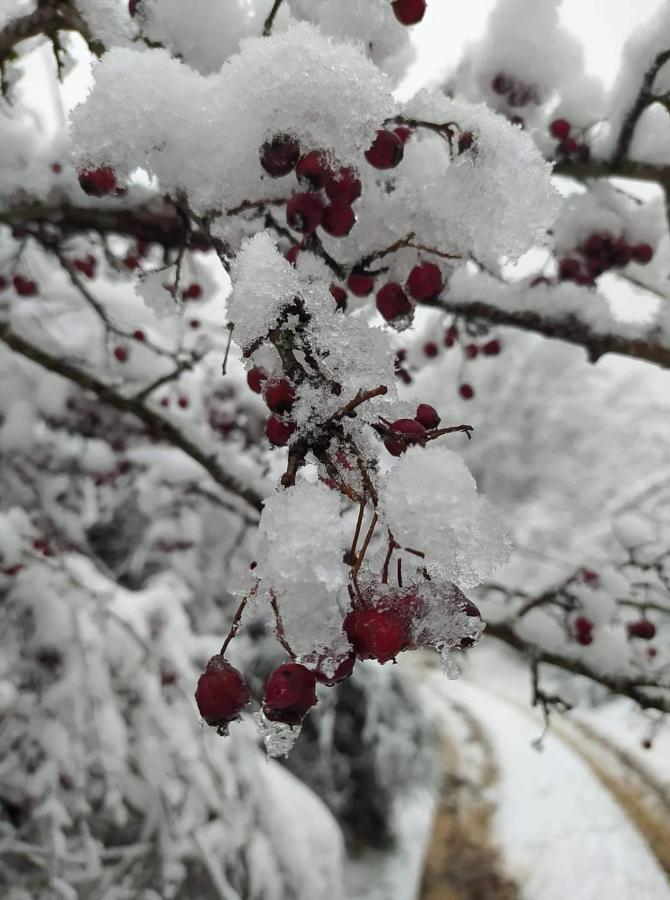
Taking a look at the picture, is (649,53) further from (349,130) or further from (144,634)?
(144,634)

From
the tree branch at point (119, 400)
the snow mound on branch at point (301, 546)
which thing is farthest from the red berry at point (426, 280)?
the tree branch at point (119, 400)

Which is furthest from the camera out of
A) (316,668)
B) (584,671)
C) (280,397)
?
(584,671)

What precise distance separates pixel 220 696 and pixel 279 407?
38 centimetres

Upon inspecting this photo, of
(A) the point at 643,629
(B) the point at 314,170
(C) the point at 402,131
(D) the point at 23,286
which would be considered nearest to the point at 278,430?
(B) the point at 314,170

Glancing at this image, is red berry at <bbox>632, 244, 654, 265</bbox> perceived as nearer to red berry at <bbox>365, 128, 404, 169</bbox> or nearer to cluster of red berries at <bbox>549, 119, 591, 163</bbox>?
cluster of red berries at <bbox>549, 119, 591, 163</bbox>

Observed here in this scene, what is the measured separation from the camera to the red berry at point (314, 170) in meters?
0.85

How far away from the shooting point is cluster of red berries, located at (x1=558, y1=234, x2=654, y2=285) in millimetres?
2004

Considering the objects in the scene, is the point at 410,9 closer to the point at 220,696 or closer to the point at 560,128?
the point at 560,128

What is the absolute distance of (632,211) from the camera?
208 cm

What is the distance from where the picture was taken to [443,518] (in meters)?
0.67

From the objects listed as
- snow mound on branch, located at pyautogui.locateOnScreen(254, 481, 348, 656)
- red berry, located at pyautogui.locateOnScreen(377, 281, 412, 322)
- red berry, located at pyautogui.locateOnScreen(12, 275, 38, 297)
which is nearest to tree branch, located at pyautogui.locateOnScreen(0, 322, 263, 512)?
red berry, located at pyautogui.locateOnScreen(12, 275, 38, 297)

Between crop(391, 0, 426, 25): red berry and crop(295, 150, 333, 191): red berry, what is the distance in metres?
0.56

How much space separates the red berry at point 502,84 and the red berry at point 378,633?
6.87ft

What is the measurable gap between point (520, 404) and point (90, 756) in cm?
1978
